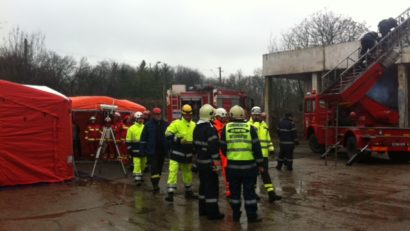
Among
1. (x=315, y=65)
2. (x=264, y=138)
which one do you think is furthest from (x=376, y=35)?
(x=315, y=65)

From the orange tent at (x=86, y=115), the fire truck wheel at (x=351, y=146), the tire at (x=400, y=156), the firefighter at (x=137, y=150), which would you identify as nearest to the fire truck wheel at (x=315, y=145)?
the fire truck wheel at (x=351, y=146)

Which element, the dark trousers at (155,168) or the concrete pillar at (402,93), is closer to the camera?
the dark trousers at (155,168)

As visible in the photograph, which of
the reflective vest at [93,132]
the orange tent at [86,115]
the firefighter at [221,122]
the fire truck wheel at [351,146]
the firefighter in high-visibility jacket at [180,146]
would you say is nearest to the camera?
the firefighter in high-visibility jacket at [180,146]

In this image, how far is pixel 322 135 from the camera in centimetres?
1902

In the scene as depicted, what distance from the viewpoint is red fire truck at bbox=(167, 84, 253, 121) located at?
69.8ft

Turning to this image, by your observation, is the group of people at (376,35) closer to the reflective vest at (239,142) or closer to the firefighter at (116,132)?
the firefighter at (116,132)

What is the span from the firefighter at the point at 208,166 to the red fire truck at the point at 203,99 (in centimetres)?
1266

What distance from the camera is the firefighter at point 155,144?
408 inches

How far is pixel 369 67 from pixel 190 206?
34.9 ft

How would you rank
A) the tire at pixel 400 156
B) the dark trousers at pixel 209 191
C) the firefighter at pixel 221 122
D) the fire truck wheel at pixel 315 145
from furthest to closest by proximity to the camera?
1. the fire truck wheel at pixel 315 145
2. the tire at pixel 400 156
3. the firefighter at pixel 221 122
4. the dark trousers at pixel 209 191

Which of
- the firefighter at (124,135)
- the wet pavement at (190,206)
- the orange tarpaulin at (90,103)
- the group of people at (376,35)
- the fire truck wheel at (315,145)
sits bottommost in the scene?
the wet pavement at (190,206)

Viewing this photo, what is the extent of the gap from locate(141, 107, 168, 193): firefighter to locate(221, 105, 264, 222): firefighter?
121 inches

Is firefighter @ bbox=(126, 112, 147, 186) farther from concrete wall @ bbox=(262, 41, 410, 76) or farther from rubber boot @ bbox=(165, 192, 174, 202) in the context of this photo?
concrete wall @ bbox=(262, 41, 410, 76)

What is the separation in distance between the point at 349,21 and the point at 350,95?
1279 inches
